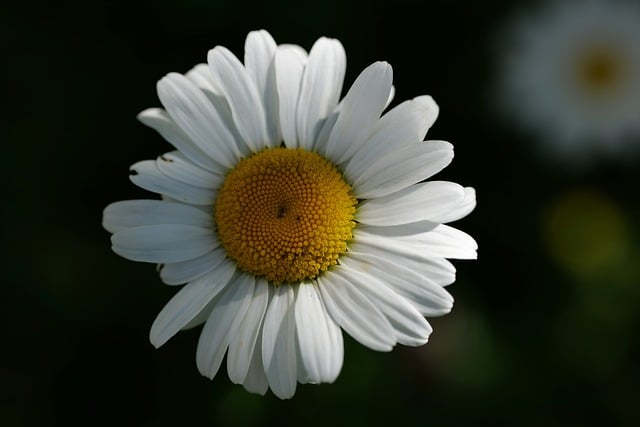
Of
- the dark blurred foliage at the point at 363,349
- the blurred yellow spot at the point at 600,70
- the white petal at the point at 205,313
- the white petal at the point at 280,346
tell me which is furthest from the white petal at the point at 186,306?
the blurred yellow spot at the point at 600,70

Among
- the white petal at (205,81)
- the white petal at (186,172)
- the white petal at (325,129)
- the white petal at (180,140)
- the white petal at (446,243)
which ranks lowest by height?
the white petal at (446,243)

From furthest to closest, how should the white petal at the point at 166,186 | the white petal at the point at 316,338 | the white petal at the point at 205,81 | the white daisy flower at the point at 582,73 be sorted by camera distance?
the white daisy flower at the point at 582,73 < the white petal at the point at 205,81 < the white petal at the point at 166,186 < the white petal at the point at 316,338

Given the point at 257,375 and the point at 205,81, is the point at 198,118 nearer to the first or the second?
the point at 205,81

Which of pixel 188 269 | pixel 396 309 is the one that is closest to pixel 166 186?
pixel 188 269

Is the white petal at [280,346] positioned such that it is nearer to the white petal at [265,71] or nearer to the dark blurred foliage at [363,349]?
the white petal at [265,71]

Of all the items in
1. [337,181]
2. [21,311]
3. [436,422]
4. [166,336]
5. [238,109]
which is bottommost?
[436,422]

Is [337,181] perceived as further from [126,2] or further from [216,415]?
[126,2]

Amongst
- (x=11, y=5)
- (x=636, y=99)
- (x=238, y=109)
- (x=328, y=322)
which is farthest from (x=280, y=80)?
(x=636, y=99)
